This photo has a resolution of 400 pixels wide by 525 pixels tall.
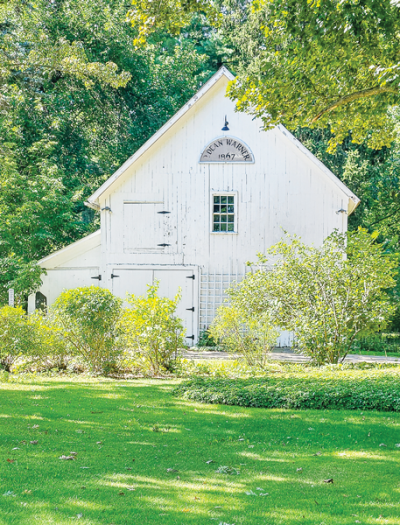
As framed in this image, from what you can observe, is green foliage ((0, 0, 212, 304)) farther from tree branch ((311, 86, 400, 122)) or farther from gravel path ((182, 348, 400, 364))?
tree branch ((311, 86, 400, 122))

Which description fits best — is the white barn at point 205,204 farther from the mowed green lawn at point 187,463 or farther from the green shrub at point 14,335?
the mowed green lawn at point 187,463

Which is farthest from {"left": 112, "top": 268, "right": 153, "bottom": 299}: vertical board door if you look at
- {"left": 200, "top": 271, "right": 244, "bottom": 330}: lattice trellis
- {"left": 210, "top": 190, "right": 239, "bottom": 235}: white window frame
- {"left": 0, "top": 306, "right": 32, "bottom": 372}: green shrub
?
{"left": 0, "top": 306, "right": 32, "bottom": 372}: green shrub

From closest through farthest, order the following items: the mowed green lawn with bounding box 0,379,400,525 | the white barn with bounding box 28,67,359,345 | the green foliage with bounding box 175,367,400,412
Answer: the mowed green lawn with bounding box 0,379,400,525
the green foliage with bounding box 175,367,400,412
the white barn with bounding box 28,67,359,345

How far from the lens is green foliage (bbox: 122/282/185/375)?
10.8m

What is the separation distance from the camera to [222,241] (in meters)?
16.9

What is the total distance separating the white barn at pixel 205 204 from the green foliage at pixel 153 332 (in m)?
5.52

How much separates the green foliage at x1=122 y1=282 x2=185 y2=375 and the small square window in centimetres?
615

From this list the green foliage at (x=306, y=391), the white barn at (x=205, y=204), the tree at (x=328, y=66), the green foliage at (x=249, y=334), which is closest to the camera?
the green foliage at (x=306, y=391)

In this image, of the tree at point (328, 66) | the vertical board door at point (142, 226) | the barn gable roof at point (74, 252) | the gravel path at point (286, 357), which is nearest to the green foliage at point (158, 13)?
the tree at point (328, 66)

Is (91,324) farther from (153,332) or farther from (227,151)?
(227,151)

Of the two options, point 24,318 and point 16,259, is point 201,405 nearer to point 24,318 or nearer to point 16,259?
point 24,318

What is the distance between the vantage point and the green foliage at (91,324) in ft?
35.9

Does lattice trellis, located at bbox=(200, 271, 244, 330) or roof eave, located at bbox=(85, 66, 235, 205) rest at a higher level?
roof eave, located at bbox=(85, 66, 235, 205)

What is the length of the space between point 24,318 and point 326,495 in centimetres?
861
